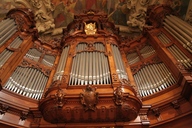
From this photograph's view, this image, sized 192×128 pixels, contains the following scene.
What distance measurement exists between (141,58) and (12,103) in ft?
15.1

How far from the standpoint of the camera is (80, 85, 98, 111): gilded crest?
486cm

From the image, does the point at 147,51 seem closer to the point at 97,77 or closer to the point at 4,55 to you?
the point at 97,77

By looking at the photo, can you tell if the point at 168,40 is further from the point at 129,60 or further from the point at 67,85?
the point at 67,85

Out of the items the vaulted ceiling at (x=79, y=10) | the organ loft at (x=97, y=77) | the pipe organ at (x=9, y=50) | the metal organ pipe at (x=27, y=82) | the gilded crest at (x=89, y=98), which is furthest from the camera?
the vaulted ceiling at (x=79, y=10)

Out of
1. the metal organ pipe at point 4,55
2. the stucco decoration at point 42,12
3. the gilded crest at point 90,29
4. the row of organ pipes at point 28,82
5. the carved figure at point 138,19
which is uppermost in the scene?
the stucco decoration at point 42,12

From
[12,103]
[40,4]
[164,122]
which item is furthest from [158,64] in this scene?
[40,4]

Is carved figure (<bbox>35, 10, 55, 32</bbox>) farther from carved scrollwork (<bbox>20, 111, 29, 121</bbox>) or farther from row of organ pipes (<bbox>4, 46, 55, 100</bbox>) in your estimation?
carved scrollwork (<bbox>20, 111, 29, 121</bbox>)

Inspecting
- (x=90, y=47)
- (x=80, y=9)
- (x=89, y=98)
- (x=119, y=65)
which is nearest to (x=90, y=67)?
(x=119, y=65)

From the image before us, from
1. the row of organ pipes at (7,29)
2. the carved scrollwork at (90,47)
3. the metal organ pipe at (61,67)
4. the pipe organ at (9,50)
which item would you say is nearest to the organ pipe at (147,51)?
the carved scrollwork at (90,47)

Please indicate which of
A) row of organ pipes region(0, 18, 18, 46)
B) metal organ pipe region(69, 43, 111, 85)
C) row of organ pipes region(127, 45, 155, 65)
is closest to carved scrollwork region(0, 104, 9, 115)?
metal organ pipe region(69, 43, 111, 85)

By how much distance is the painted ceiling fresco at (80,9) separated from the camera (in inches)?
449

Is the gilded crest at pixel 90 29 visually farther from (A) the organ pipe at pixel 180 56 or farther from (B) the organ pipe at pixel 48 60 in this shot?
(A) the organ pipe at pixel 180 56

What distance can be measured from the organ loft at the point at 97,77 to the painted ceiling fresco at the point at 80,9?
7.28 feet

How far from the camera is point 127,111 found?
4941 mm
